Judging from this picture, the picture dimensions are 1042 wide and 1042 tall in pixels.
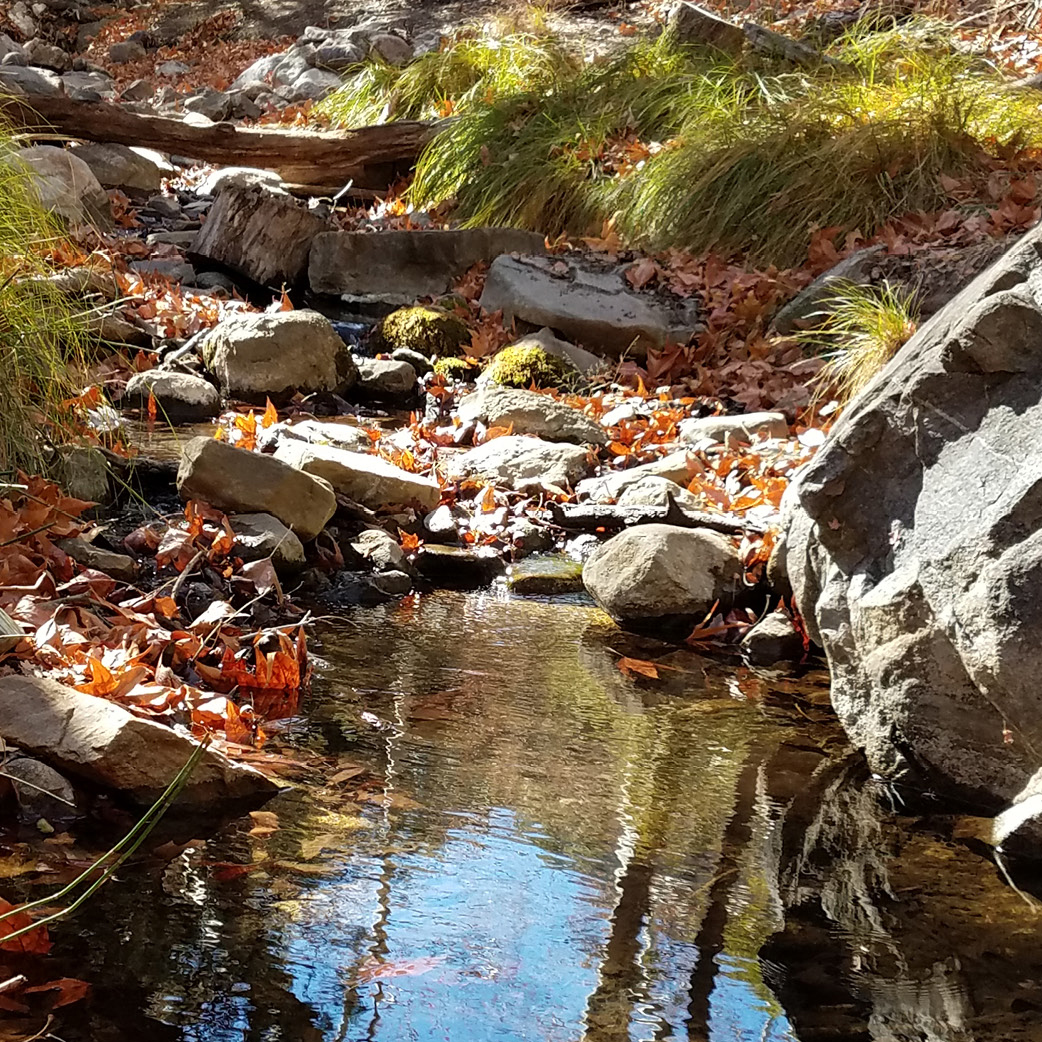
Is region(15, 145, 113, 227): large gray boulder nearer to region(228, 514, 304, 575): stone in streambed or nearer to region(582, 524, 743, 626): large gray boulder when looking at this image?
region(228, 514, 304, 575): stone in streambed

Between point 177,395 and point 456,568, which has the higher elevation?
point 456,568

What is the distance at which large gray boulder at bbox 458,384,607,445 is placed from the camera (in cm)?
611

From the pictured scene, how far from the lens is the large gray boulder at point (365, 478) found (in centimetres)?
499

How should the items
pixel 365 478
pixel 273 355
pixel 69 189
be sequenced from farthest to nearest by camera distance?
pixel 69 189 < pixel 273 355 < pixel 365 478

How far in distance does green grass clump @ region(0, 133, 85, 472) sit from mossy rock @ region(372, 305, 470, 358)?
150 inches

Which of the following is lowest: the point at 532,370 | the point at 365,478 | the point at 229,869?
the point at 532,370

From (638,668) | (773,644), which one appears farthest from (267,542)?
(773,644)

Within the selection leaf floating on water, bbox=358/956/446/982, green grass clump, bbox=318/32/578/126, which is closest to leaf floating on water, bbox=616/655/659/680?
leaf floating on water, bbox=358/956/446/982

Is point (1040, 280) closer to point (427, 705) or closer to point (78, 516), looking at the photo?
point (427, 705)

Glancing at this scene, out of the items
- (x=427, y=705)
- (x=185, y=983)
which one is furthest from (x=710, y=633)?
(x=185, y=983)

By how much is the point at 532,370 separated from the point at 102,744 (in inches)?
188

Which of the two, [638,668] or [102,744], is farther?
[638,668]

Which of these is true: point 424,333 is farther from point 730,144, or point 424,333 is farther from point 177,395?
point 730,144

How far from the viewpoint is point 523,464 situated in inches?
222
